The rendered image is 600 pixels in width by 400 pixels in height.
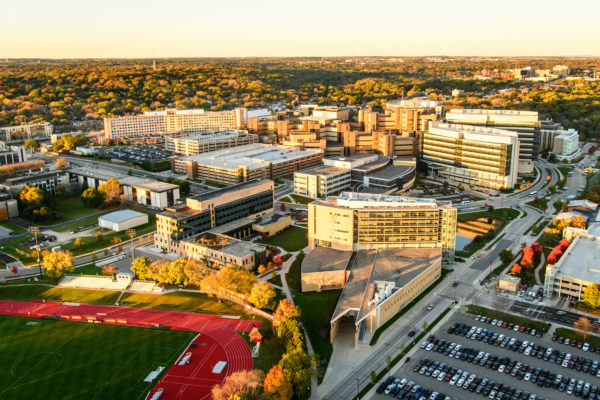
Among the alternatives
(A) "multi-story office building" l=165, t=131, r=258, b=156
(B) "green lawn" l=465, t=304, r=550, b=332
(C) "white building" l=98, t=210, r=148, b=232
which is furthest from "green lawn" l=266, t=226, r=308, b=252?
(A) "multi-story office building" l=165, t=131, r=258, b=156

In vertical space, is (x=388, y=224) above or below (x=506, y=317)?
above

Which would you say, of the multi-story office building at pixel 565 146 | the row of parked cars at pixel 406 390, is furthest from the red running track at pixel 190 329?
the multi-story office building at pixel 565 146

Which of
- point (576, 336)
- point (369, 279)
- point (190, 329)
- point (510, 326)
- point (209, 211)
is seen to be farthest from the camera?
point (209, 211)

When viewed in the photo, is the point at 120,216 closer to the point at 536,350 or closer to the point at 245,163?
the point at 245,163

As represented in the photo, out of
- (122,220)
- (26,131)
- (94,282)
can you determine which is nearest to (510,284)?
(94,282)

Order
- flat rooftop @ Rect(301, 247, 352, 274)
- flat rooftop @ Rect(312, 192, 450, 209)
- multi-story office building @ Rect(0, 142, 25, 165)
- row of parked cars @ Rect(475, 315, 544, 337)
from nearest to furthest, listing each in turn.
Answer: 1. row of parked cars @ Rect(475, 315, 544, 337)
2. flat rooftop @ Rect(301, 247, 352, 274)
3. flat rooftop @ Rect(312, 192, 450, 209)
4. multi-story office building @ Rect(0, 142, 25, 165)

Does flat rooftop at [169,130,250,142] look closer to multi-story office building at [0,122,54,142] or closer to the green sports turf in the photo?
multi-story office building at [0,122,54,142]

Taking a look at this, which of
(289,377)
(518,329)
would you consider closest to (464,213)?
(518,329)
